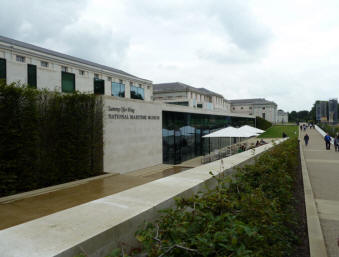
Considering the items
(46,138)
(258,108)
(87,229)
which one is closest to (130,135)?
(46,138)

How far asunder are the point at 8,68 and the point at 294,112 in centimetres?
17099

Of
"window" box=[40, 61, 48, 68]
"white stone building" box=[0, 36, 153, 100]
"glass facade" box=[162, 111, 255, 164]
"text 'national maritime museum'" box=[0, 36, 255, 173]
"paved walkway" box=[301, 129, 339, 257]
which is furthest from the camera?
"window" box=[40, 61, 48, 68]

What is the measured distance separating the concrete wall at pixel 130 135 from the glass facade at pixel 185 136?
1.93 m

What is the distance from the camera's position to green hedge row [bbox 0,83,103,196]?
6531mm

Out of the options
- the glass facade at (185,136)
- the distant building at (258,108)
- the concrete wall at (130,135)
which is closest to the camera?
the concrete wall at (130,135)

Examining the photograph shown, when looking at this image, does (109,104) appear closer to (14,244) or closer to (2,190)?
(2,190)

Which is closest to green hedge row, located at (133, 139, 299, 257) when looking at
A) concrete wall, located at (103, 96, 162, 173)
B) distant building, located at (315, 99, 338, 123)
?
concrete wall, located at (103, 96, 162, 173)

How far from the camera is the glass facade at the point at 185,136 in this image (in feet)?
55.4

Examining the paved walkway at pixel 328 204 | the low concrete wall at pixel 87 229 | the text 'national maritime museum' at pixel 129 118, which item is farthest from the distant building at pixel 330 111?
the low concrete wall at pixel 87 229

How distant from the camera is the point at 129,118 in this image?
11.9m

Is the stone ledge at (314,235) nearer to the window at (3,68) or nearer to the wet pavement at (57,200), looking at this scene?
the wet pavement at (57,200)

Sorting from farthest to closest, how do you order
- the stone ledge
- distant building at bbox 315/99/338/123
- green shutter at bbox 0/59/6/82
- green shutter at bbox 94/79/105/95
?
distant building at bbox 315/99/338/123 → green shutter at bbox 0/59/6/82 → green shutter at bbox 94/79/105/95 → the stone ledge

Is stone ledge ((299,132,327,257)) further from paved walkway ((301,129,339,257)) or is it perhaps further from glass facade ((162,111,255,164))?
glass facade ((162,111,255,164))

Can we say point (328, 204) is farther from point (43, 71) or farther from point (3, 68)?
point (43, 71)
